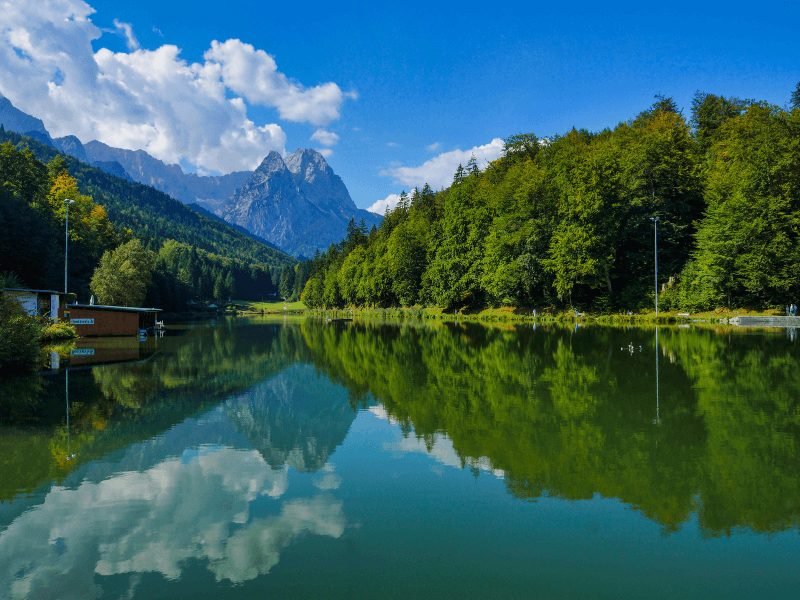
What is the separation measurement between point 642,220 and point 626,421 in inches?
2154

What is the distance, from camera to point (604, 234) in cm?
6103

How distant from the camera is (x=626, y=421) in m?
12.4

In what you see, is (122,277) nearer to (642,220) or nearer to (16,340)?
(16,340)

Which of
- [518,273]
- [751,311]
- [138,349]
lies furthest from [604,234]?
[138,349]

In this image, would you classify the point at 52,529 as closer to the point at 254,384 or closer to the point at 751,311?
the point at 254,384

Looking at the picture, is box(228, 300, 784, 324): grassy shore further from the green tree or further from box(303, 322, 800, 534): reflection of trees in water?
the green tree

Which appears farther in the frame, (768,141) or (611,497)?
(768,141)

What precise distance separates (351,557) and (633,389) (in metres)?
12.8

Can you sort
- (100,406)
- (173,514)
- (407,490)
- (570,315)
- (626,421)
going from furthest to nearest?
(570,315) < (100,406) < (626,421) < (407,490) < (173,514)

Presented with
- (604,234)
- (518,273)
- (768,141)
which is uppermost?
(768,141)

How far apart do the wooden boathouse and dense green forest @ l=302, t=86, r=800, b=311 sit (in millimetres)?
40625

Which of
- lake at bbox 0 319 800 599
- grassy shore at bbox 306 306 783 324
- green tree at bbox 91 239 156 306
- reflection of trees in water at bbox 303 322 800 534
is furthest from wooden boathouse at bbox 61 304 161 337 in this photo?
grassy shore at bbox 306 306 783 324

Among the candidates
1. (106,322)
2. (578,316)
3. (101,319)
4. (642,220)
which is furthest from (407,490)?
(642,220)

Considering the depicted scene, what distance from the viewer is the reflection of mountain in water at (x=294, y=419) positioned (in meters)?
10.8
